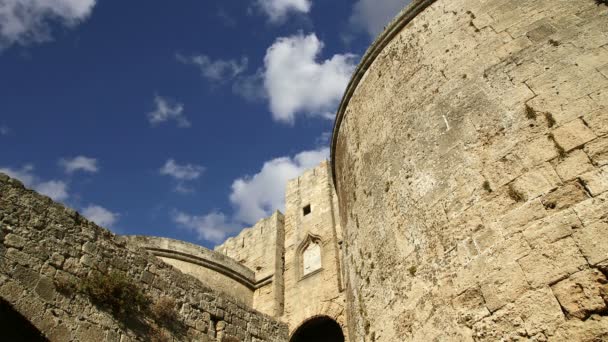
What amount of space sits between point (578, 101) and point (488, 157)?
2.85 feet

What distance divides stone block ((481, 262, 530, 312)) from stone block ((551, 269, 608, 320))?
26cm

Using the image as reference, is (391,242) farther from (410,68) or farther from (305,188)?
(305,188)

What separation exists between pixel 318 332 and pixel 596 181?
10927 mm

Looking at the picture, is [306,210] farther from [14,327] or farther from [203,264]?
[14,327]

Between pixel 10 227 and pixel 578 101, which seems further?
pixel 10 227

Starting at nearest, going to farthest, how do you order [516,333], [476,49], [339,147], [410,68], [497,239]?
[516,333], [497,239], [476,49], [410,68], [339,147]

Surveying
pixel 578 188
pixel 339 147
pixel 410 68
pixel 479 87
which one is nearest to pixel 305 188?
pixel 339 147

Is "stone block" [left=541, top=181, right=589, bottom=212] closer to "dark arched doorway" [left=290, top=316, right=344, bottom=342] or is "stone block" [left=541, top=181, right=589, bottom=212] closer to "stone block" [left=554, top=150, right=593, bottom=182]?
"stone block" [left=554, top=150, right=593, bottom=182]

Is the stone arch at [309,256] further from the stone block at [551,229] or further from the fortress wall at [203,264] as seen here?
the stone block at [551,229]

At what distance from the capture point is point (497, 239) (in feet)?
13.1

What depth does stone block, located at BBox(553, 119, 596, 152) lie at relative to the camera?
391cm

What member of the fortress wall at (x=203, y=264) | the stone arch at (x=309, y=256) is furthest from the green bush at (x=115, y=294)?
the stone arch at (x=309, y=256)

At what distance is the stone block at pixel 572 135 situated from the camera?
12.8ft

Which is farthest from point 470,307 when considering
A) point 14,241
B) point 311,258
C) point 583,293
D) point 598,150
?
point 311,258
